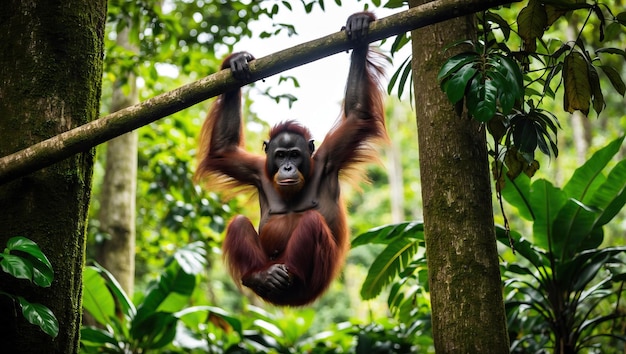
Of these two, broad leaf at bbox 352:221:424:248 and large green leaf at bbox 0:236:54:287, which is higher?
broad leaf at bbox 352:221:424:248

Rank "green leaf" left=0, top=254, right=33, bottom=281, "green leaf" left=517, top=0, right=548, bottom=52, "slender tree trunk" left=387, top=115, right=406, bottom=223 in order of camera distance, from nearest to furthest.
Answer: "green leaf" left=0, top=254, right=33, bottom=281, "green leaf" left=517, top=0, right=548, bottom=52, "slender tree trunk" left=387, top=115, right=406, bottom=223

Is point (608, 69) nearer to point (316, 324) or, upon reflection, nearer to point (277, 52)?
point (277, 52)

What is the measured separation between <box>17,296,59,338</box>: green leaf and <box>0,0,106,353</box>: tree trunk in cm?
15

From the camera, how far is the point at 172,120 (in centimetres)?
696

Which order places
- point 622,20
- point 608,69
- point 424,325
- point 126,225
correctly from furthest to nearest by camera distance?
point 126,225
point 424,325
point 608,69
point 622,20

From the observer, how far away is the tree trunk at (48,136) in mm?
2508

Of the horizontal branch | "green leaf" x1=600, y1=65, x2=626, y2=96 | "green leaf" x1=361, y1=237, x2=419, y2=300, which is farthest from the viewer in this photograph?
"green leaf" x1=361, y1=237, x2=419, y2=300

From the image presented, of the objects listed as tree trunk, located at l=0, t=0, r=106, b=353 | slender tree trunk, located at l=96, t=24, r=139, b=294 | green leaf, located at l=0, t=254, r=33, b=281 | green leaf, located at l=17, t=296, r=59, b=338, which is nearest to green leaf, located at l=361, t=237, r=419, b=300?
tree trunk, located at l=0, t=0, r=106, b=353

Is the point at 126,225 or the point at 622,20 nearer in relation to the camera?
the point at 622,20

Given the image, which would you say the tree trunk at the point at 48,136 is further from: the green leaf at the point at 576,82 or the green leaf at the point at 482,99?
the green leaf at the point at 576,82

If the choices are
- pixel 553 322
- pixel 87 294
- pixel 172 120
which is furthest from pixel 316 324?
pixel 553 322

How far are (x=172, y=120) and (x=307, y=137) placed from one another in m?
3.11

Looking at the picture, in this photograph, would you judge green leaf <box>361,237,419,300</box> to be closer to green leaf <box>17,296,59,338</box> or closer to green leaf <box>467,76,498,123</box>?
green leaf <box>467,76,498,123</box>

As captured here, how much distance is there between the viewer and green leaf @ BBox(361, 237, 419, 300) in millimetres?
4250
